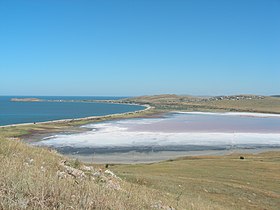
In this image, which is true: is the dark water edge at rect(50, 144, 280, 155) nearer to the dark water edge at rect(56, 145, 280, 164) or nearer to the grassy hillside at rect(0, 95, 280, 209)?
the dark water edge at rect(56, 145, 280, 164)

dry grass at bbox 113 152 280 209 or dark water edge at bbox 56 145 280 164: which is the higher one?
dry grass at bbox 113 152 280 209

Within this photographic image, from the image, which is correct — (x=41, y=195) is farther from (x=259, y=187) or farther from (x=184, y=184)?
(x=259, y=187)

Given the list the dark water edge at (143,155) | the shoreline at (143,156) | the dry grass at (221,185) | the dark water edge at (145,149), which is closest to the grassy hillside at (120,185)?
the dry grass at (221,185)

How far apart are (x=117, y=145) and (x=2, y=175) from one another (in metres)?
48.8

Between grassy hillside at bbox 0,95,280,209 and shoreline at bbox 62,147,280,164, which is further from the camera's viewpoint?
shoreline at bbox 62,147,280,164

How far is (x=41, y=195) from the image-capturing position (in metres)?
5.98

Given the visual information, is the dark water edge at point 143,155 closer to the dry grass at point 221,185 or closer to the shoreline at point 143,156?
the shoreline at point 143,156

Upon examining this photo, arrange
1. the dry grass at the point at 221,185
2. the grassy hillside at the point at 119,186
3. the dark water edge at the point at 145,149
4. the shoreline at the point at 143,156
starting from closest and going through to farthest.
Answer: the grassy hillside at the point at 119,186, the dry grass at the point at 221,185, the shoreline at the point at 143,156, the dark water edge at the point at 145,149

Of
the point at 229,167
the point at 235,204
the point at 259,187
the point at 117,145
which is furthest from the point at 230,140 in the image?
the point at 235,204

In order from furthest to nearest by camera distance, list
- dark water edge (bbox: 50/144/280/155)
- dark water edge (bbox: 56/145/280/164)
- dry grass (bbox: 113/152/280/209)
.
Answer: dark water edge (bbox: 50/144/280/155) → dark water edge (bbox: 56/145/280/164) → dry grass (bbox: 113/152/280/209)

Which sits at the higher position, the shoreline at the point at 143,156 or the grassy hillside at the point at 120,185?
the grassy hillside at the point at 120,185

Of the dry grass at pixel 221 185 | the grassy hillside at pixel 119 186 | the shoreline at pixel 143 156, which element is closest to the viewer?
the grassy hillside at pixel 119 186

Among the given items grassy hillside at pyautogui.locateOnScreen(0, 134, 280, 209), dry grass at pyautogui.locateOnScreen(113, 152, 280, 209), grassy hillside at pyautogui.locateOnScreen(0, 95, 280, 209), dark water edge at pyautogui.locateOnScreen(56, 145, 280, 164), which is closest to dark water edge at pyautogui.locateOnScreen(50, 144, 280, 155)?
dark water edge at pyautogui.locateOnScreen(56, 145, 280, 164)

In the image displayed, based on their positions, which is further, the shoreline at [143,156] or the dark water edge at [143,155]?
the dark water edge at [143,155]
